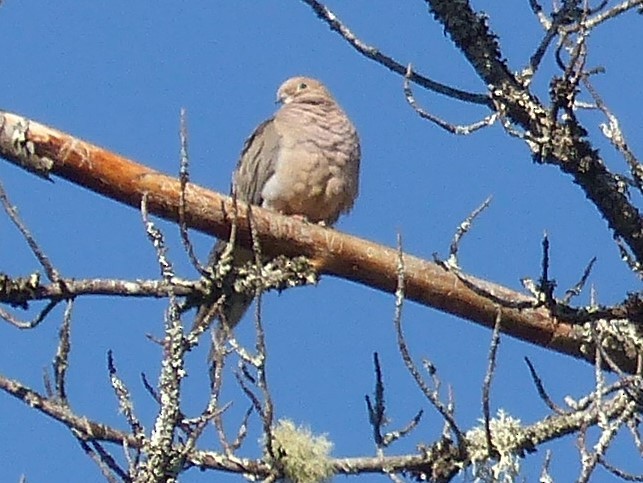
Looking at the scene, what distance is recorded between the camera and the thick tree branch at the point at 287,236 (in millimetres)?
4473

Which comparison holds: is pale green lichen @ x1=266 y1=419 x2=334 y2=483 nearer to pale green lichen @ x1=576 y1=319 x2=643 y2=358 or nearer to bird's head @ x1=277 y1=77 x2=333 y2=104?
pale green lichen @ x1=576 y1=319 x2=643 y2=358

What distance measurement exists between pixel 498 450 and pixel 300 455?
1.92ft

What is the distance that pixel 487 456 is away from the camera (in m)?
4.24

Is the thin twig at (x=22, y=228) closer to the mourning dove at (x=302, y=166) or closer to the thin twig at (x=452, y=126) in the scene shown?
the thin twig at (x=452, y=126)

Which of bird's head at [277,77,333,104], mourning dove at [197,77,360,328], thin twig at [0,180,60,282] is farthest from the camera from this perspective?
bird's head at [277,77,333,104]

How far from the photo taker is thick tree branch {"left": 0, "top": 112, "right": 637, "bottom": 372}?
4.47 meters

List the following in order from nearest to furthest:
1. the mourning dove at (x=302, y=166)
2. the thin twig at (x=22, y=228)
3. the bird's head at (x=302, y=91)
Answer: the thin twig at (x=22, y=228)
the mourning dove at (x=302, y=166)
the bird's head at (x=302, y=91)

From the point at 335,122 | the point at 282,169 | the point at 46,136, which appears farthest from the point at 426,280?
the point at 335,122

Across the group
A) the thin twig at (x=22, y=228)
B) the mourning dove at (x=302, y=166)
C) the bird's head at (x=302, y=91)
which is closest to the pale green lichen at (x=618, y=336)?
the thin twig at (x=22, y=228)

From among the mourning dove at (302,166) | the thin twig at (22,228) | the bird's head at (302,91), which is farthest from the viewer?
the bird's head at (302,91)

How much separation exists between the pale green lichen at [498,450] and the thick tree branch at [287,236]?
35 cm

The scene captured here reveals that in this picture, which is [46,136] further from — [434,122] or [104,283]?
[434,122]

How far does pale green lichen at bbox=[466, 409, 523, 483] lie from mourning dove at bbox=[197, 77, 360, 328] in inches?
106

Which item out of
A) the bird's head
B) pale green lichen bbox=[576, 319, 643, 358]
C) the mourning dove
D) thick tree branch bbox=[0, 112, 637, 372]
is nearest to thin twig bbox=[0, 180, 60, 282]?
thick tree branch bbox=[0, 112, 637, 372]
